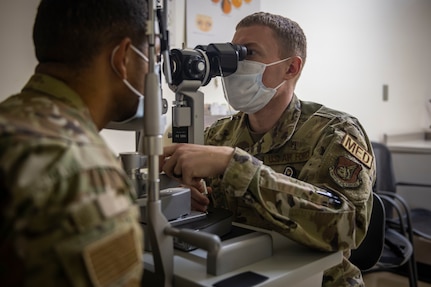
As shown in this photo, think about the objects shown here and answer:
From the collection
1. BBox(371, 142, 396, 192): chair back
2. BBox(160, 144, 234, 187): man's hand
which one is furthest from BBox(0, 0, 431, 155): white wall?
BBox(160, 144, 234, 187): man's hand

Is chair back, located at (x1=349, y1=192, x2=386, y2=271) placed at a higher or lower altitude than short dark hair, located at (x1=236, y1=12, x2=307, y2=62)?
lower

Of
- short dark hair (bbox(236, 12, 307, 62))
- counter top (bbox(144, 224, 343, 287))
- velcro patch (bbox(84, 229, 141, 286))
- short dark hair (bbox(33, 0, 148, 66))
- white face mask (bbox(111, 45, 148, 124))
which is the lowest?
counter top (bbox(144, 224, 343, 287))

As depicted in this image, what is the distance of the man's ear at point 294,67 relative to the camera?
4.66ft

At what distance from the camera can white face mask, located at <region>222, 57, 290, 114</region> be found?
1364 mm

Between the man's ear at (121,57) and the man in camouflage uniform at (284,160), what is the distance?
0.27m

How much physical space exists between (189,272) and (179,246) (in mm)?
100

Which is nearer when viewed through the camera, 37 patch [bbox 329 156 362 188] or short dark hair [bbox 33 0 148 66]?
short dark hair [bbox 33 0 148 66]

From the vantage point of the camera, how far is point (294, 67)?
1.43 m

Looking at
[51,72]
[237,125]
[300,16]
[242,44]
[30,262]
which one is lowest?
[30,262]

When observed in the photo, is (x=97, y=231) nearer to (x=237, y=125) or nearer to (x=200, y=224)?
(x=200, y=224)

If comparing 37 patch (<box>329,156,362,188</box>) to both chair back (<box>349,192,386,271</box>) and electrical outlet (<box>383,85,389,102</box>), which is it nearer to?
chair back (<box>349,192,386,271</box>)

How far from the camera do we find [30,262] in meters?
0.48

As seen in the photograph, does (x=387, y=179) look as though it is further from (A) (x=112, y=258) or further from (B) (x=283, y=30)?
(A) (x=112, y=258)

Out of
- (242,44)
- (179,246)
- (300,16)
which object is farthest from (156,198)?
(300,16)
